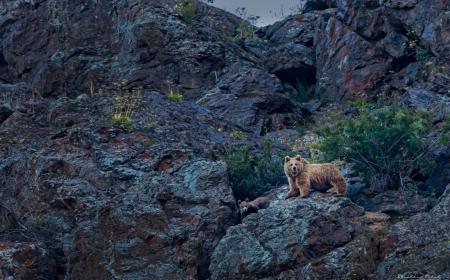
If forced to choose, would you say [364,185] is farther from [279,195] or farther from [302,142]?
[302,142]

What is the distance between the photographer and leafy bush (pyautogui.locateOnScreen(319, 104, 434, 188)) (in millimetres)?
22844

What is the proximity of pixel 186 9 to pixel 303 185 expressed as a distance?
15175 mm

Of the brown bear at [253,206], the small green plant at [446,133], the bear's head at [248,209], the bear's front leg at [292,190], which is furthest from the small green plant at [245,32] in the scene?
the bear's front leg at [292,190]

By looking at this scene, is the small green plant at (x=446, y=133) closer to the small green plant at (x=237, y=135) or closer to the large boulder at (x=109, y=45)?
the small green plant at (x=237, y=135)

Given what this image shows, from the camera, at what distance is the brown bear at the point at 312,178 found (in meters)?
21.1

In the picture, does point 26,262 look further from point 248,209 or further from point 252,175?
point 252,175

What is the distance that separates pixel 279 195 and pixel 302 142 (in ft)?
17.0

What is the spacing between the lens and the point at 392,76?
3186 centimetres

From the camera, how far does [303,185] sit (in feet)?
70.5

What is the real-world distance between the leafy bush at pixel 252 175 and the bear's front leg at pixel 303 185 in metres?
2.30

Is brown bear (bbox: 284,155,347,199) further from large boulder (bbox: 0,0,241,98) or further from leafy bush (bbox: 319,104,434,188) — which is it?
large boulder (bbox: 0,0,241,98)

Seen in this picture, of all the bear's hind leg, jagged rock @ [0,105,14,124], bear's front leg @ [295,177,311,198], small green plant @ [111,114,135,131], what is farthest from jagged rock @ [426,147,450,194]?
jagged rock @ [0,105,14,124]

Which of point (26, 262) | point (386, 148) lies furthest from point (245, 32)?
point (26, 262)

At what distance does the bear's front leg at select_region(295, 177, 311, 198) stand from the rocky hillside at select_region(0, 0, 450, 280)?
0.27 metres
